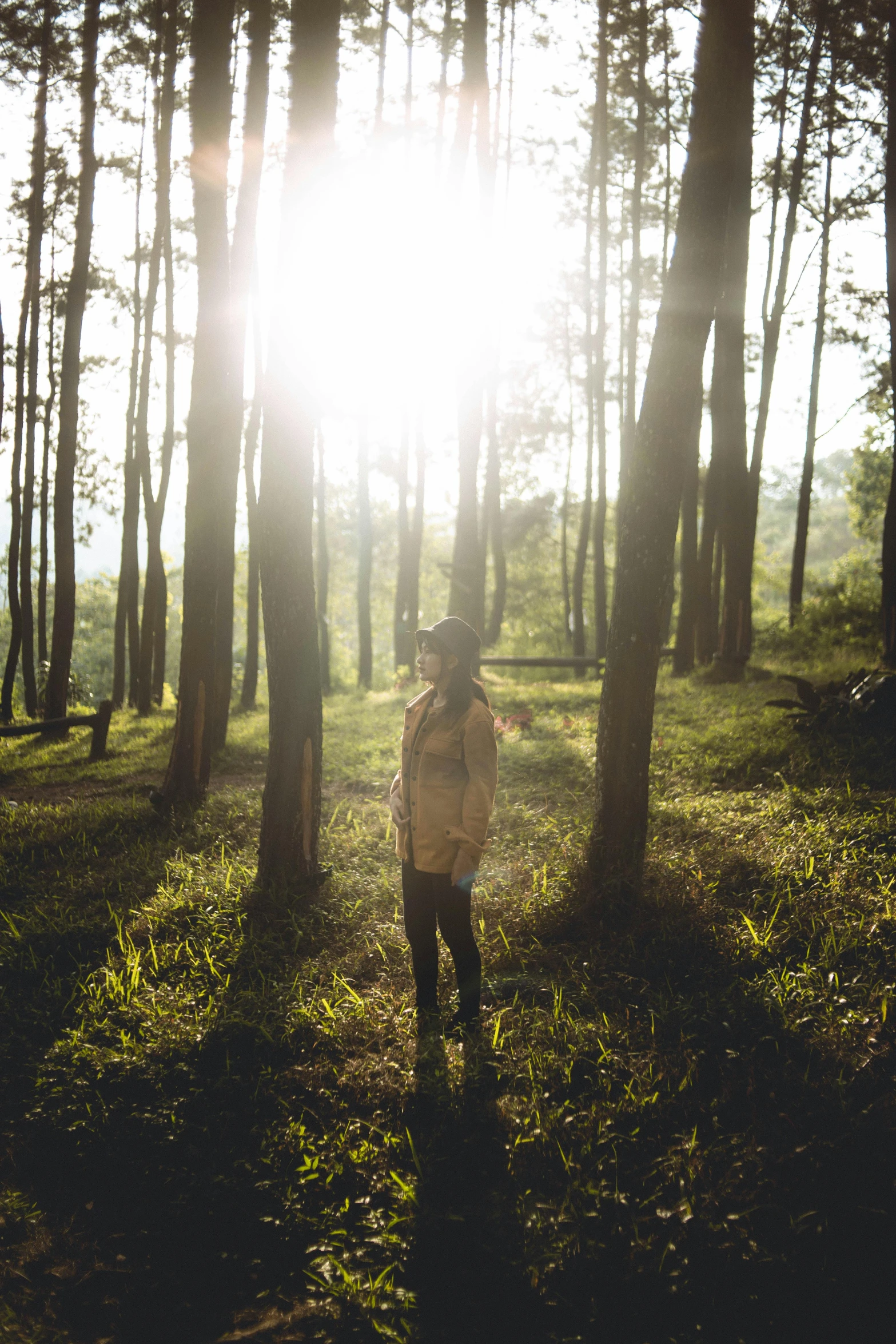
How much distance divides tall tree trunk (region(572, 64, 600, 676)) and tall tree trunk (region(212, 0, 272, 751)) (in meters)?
9.96

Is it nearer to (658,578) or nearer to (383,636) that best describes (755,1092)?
(658,578)

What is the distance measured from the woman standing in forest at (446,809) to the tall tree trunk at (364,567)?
17.0 meters

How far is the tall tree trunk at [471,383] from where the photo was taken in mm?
13211

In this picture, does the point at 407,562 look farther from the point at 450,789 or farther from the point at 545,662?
the point at 450,789

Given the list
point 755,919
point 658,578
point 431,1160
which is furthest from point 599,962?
point 658,578

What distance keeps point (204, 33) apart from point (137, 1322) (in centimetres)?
1012

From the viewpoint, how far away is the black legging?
3.87m

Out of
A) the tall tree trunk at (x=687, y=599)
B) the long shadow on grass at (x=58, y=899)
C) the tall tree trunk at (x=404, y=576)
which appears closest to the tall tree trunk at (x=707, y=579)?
the tall tree trunk at (x=687, y=599)

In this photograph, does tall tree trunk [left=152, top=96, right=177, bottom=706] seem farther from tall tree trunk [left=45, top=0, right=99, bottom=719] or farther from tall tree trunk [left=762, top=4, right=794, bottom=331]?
tall tree trunk [left=762, top=4, right=794, bottom=331]

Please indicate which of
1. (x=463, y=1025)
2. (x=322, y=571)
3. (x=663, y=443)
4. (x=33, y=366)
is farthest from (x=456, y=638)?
(x=322, y=571)

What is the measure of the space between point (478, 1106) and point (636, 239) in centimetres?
1827

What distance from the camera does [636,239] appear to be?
1725 centimetres

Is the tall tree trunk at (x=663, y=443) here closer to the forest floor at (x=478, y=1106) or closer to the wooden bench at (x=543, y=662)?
the forest floor at (x=478, y=1106)

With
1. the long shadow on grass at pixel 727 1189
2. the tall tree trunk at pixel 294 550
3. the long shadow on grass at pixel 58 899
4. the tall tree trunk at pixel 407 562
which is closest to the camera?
the long shadow on grass at pixel 727 1189
